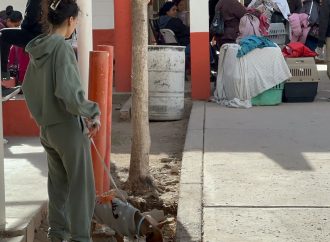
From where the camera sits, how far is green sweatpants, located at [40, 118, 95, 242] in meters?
4.09

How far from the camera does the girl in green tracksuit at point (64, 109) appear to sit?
13.0 feet

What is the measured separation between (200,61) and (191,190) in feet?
17.9

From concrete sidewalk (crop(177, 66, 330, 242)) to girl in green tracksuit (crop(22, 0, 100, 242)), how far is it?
2.86ft

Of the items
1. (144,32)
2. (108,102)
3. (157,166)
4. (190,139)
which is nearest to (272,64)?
(190,139)

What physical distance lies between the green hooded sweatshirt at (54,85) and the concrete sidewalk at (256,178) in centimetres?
130

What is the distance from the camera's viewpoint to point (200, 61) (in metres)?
11.0

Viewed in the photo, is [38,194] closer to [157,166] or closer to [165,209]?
[165,209]

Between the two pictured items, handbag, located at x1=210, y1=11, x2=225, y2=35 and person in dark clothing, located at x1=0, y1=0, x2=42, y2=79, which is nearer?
person in dark clothing, located at x1=0, y1=0, x2=42, y2=79

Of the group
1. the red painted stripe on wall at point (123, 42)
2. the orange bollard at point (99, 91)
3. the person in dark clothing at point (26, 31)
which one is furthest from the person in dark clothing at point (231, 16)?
the orange bollard at point (99, 91)

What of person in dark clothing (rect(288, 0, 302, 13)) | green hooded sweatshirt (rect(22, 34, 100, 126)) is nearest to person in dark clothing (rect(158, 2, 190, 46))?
person in dark clothing (rect(288, 0, 302, 13))

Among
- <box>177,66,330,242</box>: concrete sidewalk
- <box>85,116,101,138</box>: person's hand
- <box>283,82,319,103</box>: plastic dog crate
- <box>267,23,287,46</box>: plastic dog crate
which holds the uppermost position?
<box>267,23,287,46</box>: plastic dog crate

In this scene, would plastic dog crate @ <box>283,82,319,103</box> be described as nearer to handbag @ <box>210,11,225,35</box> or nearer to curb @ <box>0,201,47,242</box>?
handbag @ <box>210,11,225,35</box>

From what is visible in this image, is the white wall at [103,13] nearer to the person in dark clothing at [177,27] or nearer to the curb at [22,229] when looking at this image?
the person in dark clothing at [177,27]

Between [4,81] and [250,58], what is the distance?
12.4 ft
